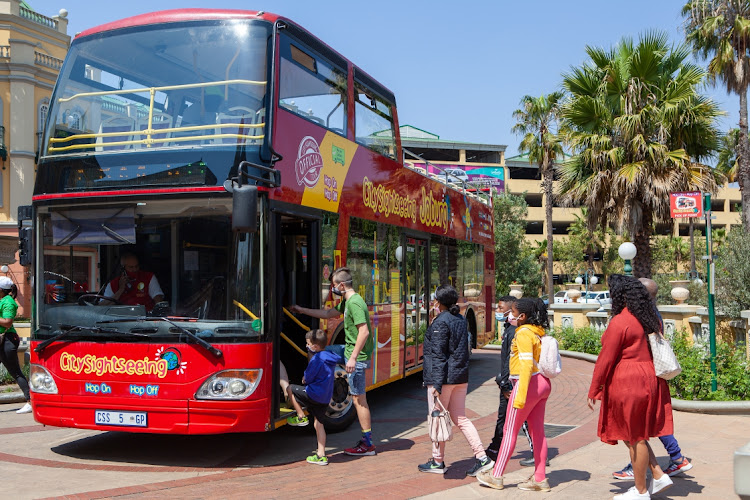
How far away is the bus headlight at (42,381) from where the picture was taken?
23.1 ft

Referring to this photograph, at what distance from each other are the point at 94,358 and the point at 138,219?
1404 millimetres

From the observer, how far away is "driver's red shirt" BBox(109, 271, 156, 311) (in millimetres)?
6973

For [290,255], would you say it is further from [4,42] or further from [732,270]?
[4,42]

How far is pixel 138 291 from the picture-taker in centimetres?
702

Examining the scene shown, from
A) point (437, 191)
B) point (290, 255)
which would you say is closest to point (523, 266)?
point (437, 191)

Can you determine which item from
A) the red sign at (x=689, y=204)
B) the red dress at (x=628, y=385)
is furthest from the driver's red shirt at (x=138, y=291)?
the red sign at (x=689, y=204)

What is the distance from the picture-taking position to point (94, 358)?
686 cm

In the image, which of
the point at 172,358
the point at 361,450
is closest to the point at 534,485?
the point at 361,450

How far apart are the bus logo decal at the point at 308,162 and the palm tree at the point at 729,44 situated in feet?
59.5

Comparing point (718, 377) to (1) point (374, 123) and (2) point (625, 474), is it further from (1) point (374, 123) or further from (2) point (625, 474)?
(1) point (374, 123)

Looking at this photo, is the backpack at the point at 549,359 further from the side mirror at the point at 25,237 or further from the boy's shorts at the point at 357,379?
the side mirror at the point at 25,237

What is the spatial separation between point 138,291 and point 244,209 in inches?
60.6

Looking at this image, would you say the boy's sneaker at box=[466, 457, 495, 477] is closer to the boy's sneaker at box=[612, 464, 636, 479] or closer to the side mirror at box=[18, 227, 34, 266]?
the boy's sneaker at box=[612, 464, 636, 479]

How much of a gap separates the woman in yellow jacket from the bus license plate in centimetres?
319
